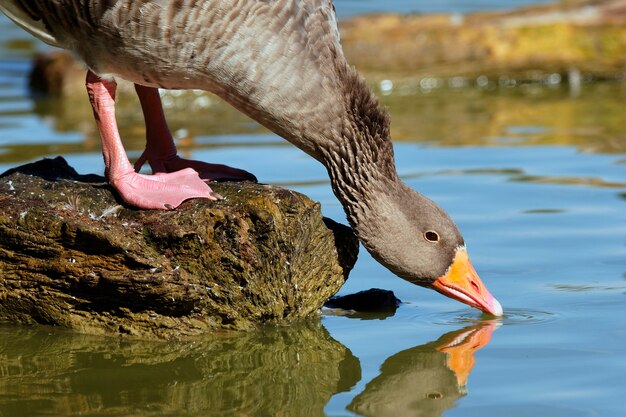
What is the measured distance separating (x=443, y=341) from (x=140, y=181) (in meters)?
2.27

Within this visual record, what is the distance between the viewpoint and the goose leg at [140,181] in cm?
738

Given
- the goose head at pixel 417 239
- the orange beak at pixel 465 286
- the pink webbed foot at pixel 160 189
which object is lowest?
the orange beak at pixel 465 286

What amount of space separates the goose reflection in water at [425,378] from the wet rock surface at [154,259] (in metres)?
1.00

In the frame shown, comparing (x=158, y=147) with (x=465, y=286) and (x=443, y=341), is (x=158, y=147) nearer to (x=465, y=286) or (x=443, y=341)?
(x=465, y=286)

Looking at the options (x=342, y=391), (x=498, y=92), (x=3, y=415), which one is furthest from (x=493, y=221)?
(x=498, y=92)

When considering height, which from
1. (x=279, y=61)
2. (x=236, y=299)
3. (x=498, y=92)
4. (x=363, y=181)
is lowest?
(x=236, y=299)

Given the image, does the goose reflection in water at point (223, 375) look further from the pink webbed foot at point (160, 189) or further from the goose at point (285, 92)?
the pink webbed foot at point (160, 189)

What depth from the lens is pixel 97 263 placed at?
6.98 m

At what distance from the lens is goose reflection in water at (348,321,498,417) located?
20.0 feet

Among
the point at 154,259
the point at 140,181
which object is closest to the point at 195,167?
the point at 140,181

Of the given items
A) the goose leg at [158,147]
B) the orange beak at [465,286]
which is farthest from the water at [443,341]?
the goose leg at [158,147]

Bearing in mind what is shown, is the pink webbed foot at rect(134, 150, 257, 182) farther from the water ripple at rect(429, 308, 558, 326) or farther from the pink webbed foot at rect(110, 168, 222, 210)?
the water ripple at rect(429, 308, 558, 326)

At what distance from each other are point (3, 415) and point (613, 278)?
15.1 feet

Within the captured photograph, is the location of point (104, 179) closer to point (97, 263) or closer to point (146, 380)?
point (97, 263)
